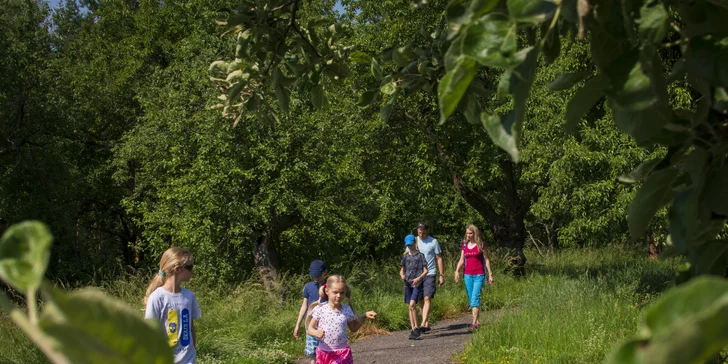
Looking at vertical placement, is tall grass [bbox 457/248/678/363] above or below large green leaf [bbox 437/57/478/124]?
below

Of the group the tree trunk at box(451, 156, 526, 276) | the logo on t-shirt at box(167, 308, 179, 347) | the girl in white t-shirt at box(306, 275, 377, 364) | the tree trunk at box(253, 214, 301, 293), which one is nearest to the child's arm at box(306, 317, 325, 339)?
→ the girl in white t-shirt at box(306, 275, 377, 364)

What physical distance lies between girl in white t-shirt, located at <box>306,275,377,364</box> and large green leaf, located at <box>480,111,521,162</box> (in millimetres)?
5111

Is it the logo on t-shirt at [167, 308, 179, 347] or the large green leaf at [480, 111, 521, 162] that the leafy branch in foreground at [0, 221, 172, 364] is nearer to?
the large green leaf at [480, 111, 521, 162]

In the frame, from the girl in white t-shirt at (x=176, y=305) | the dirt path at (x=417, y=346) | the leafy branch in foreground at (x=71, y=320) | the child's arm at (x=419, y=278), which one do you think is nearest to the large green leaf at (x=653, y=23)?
the leafy branch in foreground at (x=71, y=320)

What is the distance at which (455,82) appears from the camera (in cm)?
105

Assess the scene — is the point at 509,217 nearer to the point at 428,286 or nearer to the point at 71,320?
the point at 428,286

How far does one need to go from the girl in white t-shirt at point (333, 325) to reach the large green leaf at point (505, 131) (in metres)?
5.11

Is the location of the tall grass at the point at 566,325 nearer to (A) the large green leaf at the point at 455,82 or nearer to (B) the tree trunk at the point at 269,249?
(B) the tree trunk at the point at 269,249

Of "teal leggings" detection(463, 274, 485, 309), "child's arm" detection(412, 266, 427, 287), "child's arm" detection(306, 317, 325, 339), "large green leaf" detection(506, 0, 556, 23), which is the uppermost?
"large green leaf" detection(506, 0, 556, 23)

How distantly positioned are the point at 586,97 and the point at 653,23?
0.52ft

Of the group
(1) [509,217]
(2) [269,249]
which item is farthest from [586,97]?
(1) [509,217]

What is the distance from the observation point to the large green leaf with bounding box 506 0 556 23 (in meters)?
1.04

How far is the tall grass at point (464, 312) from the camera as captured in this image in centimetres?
772

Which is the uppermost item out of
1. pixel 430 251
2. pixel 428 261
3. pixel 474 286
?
pixel 430 251
